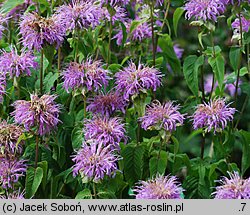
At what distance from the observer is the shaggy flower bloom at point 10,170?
1.56m

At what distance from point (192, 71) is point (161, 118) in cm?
22

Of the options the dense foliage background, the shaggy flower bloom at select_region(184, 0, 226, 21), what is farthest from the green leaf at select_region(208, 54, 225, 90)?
the shaggy flower bloom at select_region(184, 0, 226, 21)

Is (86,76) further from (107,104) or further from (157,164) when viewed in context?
(157,164)

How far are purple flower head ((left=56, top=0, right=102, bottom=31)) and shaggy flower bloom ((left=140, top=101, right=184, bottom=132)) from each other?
28 centimetres

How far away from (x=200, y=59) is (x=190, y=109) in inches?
5.8

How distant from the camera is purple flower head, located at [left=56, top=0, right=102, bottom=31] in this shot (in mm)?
1626

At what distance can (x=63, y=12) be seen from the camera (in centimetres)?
165

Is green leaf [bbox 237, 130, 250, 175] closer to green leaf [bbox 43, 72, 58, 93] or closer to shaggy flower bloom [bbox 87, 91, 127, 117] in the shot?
shaggy flower bloom [bbox 87, 91, 127, 117]

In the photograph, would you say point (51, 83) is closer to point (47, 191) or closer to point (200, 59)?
point (47, 191)

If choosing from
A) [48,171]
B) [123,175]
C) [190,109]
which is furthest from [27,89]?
[190,109]

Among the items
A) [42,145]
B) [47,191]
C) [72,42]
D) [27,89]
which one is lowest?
[47,191]

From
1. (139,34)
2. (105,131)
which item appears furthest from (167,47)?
(105,131)

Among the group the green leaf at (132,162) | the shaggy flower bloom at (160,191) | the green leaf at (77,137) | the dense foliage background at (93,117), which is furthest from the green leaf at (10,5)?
the shaggy flower bloom at (160,191)

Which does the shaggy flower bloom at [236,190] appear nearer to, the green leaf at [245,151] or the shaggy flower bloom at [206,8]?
the green leaf at [245,151]
